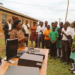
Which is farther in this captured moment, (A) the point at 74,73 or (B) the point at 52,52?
(B) the point at 52,52

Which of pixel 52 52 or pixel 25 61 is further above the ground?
pixel 25 61

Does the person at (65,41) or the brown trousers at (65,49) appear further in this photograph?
the brown trousers at (65,49)

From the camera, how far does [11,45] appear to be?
1.97 meters

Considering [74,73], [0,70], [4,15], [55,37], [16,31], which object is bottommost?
[74,73]

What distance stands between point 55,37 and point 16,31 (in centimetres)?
217

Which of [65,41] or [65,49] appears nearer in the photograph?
[65,41]

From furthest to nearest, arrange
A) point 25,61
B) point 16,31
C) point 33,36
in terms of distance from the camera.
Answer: point 33,36 → point 16,31 → point 25,61

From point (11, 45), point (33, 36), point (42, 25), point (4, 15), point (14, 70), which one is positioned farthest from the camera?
point (4, 15)

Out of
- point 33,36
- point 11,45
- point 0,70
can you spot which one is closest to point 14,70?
point 0,70

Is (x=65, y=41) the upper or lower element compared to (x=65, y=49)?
upper

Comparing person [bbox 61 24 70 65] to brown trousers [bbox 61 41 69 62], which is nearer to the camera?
person [bbox 61 24 70 65]

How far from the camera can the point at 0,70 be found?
166cm

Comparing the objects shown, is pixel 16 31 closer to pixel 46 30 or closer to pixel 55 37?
pixel 55 37

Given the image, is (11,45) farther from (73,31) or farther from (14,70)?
(73,31)
